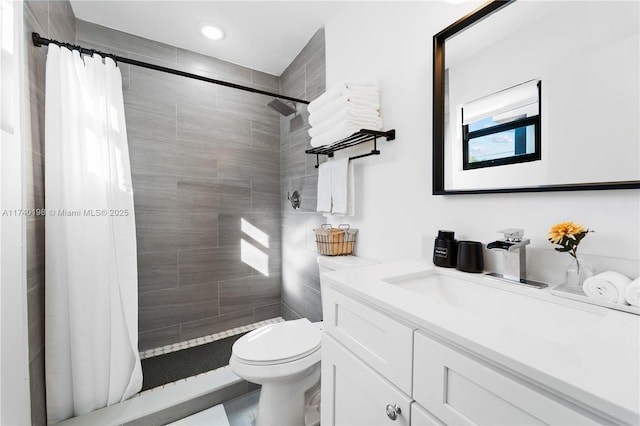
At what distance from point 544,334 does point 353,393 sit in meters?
0.54

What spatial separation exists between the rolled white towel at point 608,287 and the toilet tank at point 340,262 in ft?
2.91

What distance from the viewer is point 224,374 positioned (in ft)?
5.68

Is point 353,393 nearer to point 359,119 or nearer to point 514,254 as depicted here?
point 514,254

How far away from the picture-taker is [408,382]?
653 millimetres

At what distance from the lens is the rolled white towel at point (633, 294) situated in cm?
64

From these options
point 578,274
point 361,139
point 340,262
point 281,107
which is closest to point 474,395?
point 578,274

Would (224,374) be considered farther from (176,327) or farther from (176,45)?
(176,45)

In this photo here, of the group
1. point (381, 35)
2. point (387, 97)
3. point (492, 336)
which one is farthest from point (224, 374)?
point (381, 35)

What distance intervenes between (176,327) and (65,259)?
105 centimetres

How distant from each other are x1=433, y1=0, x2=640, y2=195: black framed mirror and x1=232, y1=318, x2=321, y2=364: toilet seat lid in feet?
3.14

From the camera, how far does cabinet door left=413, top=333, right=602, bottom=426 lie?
0.43m

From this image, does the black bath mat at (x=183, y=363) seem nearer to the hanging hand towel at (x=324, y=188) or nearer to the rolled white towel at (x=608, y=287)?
the hanging hand towel at (x=324, y=188)

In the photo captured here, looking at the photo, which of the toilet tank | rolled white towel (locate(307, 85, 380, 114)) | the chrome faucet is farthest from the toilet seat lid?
rolled white towel (locate(307, 85, 380, 114))

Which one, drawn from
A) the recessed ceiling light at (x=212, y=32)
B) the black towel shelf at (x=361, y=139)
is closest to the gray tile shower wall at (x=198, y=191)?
the recessed ceiling light at (x=212, y=32)
